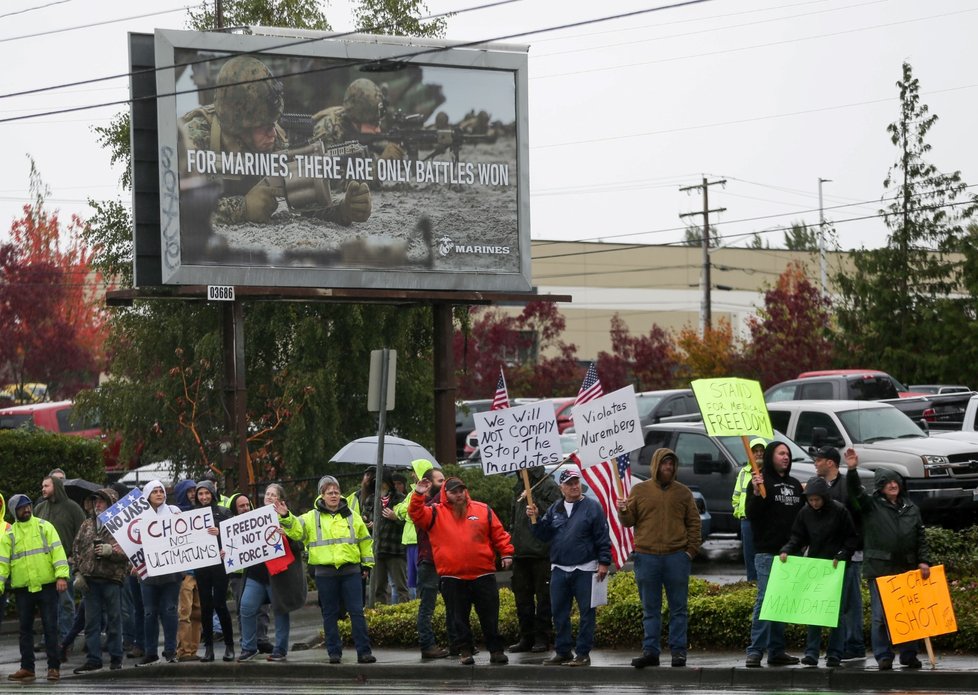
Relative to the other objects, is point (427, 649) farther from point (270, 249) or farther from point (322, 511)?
point (270, 249)

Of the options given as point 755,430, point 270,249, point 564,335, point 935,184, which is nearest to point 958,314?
point 935,184

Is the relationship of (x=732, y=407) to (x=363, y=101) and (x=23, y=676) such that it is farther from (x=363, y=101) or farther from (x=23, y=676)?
(x=363, y=101)

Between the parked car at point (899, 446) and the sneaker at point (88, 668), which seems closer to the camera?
the sneaker at point (88, 668)

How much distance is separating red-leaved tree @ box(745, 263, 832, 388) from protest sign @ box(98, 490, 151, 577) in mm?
28821

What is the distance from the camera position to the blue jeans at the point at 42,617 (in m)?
15.7

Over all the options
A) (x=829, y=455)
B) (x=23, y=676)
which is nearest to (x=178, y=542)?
(x=23, y=676)

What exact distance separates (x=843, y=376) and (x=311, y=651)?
1406cm

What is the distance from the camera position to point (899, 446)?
22.0m

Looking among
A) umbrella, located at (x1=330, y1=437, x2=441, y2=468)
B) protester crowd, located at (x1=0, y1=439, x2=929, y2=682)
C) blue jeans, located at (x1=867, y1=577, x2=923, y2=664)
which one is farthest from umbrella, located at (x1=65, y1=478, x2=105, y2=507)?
blue jeans, located at (x1=867, y1=577, x2=923, y2=664)

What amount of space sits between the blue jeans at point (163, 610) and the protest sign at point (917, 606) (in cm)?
717

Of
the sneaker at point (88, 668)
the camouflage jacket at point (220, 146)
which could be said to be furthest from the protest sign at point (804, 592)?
the camouflage jacket at point (220, 146)

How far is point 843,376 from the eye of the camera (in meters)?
27.5

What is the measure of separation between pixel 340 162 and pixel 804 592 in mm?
13207

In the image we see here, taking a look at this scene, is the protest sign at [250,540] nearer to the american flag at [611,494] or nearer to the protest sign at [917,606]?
the american flag at [611,494]
